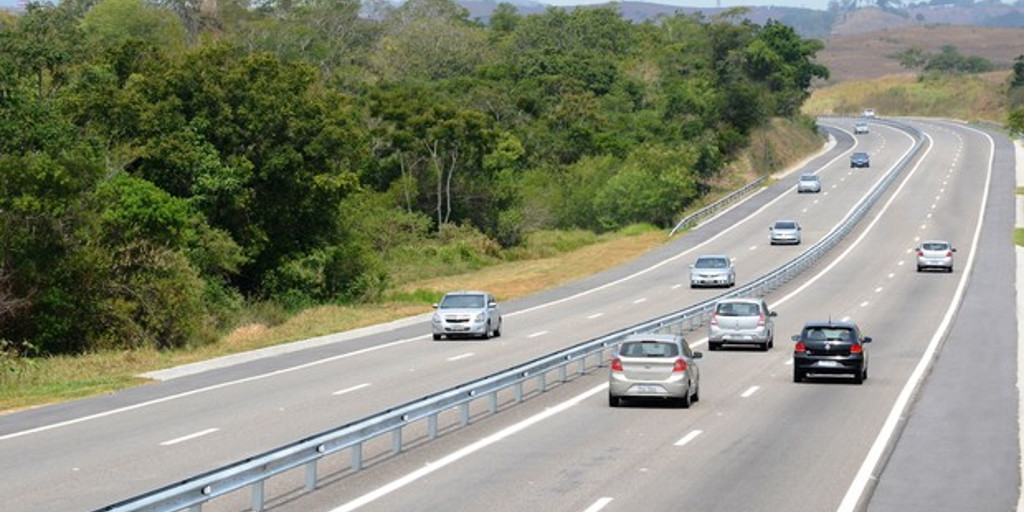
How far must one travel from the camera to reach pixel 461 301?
48.1 meters

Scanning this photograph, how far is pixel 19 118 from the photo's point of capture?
52.6 metres

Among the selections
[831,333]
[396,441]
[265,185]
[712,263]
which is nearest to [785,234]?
[712,263]

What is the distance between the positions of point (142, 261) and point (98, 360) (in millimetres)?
8081

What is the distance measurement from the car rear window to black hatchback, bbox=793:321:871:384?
18.5 ft

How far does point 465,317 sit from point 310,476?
26.7m

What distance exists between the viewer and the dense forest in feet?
158

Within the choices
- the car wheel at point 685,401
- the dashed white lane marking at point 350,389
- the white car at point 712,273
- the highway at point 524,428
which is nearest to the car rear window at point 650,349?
the car wheel at point 685,401

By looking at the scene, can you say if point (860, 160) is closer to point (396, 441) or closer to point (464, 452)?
point (464, 452)

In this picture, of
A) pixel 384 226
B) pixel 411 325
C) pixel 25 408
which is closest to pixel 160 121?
pixel 411 325

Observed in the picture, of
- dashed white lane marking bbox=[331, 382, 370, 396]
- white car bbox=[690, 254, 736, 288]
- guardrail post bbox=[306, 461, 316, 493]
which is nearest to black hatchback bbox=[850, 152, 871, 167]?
white car bbox=[690, 254, 736, 288]

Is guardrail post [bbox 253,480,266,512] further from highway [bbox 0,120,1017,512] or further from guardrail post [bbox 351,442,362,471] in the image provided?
guardrail post [bbox 351,442,362,471]

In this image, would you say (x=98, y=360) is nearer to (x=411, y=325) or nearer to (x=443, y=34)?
(x=411, y=325)

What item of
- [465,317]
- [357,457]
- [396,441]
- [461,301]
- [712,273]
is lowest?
[712,273]

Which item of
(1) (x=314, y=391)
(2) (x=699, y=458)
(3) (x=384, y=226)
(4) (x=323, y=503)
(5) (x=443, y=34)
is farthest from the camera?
(5) (x=443, y=34)
